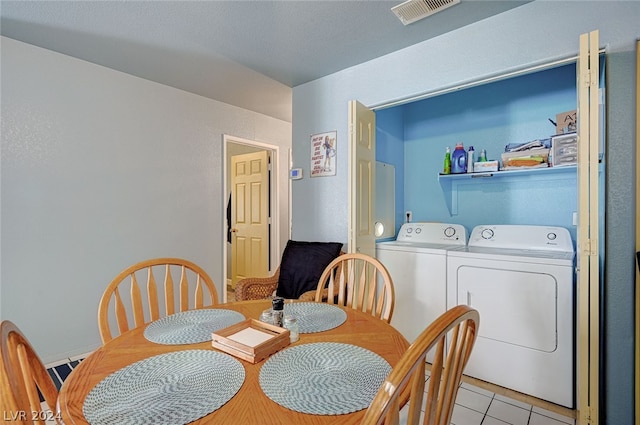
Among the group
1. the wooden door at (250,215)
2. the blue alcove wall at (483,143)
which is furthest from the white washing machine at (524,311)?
the wooden door at (250,215)

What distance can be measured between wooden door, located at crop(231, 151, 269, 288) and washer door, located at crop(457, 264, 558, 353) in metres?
2.69

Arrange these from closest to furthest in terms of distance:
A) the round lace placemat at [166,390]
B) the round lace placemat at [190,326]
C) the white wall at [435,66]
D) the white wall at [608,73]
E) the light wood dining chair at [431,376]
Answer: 1. the light wood dining chair at [431,376]
2. the round lace placemat at [166,390]
3. the round lace placemat at [190,326]
4. the white wall at [608,73]
5. the white wall at [435,66]

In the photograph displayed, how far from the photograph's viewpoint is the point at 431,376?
2.19ft

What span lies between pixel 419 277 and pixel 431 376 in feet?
6.33

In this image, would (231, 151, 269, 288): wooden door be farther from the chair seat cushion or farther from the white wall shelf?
the white wall shelf

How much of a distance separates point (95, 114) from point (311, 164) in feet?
6.15

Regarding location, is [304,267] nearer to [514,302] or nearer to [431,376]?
[514,302]

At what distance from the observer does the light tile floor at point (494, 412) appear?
1.82 metres

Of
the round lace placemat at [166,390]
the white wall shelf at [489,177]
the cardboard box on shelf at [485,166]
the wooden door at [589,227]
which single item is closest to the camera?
the round lace placemat at [166,390]

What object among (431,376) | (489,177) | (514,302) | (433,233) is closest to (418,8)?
(489,177)

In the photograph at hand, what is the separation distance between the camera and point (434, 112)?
3223mm

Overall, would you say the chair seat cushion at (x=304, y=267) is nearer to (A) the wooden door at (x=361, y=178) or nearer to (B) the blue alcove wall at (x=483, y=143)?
(A) the wooden door at (x=361, y=178)

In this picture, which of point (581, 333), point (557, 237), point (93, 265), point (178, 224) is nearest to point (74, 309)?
point (93, 265)

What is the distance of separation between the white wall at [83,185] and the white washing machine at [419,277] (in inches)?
82.4
